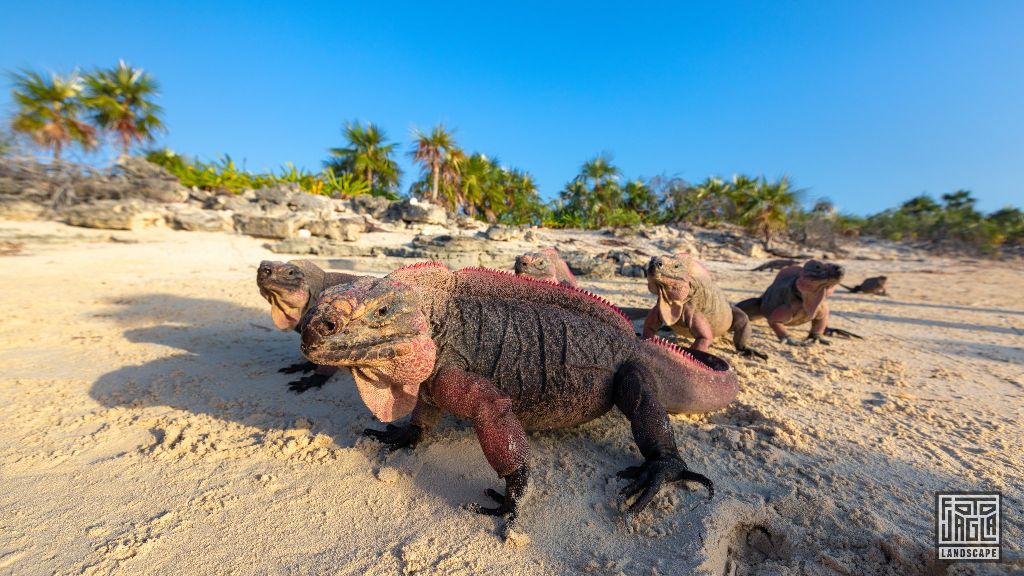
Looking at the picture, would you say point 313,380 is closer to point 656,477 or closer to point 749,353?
point 656,477

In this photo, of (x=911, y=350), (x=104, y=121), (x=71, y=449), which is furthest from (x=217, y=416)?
(x=104, y=121)

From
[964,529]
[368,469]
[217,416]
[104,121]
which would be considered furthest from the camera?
[104,121]

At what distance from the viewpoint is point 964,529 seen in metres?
1.71

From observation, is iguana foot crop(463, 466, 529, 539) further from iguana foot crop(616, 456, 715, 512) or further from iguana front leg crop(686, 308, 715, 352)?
iguana front leg crop(686, 308, 715, 352)

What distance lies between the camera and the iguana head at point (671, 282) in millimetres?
3654

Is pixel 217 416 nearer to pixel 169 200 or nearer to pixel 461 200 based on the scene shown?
pixel 169 200

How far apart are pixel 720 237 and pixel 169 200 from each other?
77.7 ft

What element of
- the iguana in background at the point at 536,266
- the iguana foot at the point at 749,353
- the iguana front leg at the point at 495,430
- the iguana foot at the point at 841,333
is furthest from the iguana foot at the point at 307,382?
the iguana foot at the point at 841,333

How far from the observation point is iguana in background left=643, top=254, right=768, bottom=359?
369 centimetres

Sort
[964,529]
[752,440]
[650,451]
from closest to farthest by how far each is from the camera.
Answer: [964,529] → [650,451] → [752,440]

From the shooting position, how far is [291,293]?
11.1 feet

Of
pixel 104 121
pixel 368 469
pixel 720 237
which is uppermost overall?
pixel 104 121

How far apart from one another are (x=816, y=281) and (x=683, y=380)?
317cm

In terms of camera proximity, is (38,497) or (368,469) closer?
(38,497)
